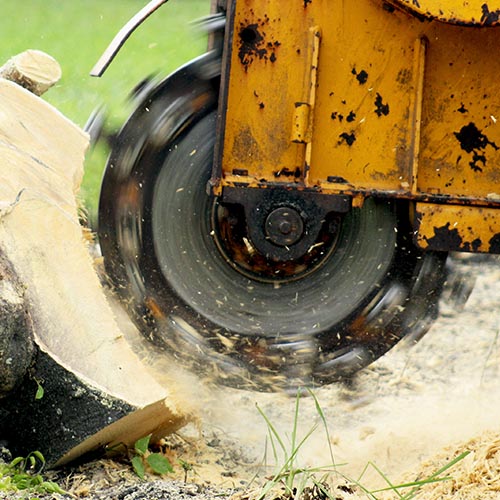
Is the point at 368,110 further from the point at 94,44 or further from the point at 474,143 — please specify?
the point at 94,44

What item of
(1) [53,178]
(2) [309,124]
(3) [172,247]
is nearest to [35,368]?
(1) [53,178]

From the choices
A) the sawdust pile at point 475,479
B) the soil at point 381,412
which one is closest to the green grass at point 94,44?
the soil at point 381,412

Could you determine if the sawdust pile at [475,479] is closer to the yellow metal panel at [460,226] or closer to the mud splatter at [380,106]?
the yellow metal panel at [460,226]

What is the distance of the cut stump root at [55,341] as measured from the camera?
259 cm

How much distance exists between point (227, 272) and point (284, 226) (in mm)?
378

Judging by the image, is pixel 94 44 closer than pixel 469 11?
No

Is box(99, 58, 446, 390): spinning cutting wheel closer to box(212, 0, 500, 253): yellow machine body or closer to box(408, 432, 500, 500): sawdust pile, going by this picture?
box(212, 0, 500, 253): yellow machine body

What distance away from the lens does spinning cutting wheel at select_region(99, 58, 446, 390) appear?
134 inches

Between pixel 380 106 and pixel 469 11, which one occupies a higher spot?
pixel 469 11

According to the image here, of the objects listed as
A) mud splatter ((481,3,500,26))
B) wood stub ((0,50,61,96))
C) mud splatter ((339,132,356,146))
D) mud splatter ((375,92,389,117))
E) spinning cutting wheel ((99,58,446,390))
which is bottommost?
spinning cutting wheel ((99,58,446,390))

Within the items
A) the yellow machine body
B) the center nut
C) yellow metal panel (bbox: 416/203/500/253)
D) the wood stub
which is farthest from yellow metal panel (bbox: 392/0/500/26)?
the wood stub

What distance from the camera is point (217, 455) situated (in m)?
3.44

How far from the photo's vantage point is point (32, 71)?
3.59m

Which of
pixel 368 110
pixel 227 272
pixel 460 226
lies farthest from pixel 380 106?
pixel 227 272
